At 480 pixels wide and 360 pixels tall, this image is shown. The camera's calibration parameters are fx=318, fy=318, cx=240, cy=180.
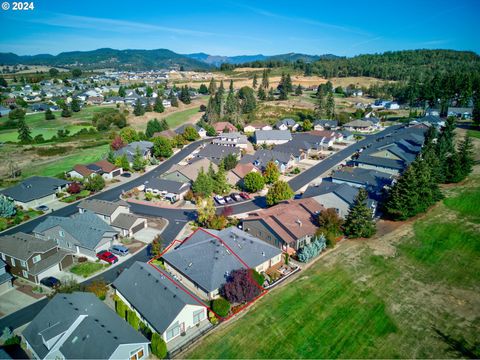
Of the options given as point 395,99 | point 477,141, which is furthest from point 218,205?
point 395,99

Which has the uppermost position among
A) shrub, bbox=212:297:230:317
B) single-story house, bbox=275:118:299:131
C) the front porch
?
single-story house, bbox=275:118:299:131

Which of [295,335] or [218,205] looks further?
[218,205]

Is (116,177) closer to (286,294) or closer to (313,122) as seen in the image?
(286,294)

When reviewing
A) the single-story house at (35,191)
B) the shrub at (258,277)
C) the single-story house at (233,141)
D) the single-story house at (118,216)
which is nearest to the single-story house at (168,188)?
the single-story house at (118,216)

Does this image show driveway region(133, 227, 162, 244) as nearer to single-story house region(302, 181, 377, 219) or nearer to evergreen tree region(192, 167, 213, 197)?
evergreen tree region(192, 167, 213, 197)

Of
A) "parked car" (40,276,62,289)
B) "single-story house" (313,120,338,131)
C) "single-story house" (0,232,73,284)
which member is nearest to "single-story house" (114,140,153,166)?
"single-story house" (0,232,73,284)

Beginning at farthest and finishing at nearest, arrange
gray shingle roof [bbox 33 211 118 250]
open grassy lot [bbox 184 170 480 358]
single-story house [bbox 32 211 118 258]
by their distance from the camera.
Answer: gray shingle roof [bbox 33 211 118 250] → single-story house [bbox 32 211 118 258] → open grassy lot [bbox 184 170 480 358]

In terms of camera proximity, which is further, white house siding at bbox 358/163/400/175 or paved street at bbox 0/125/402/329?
white house siding at bbox 358/163/400/175
